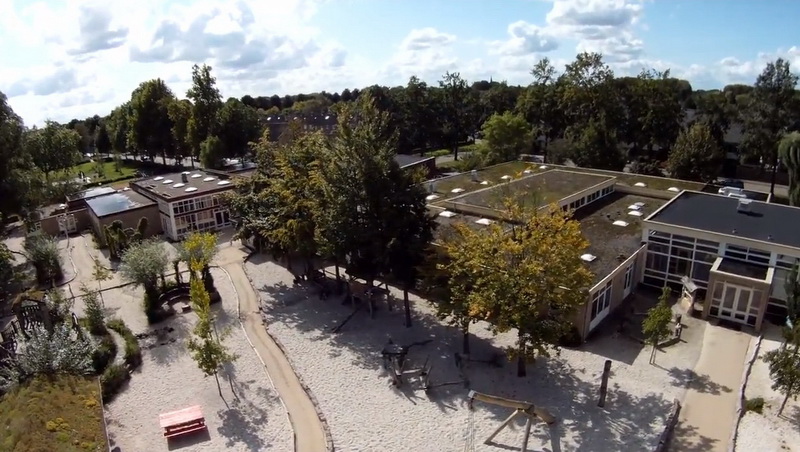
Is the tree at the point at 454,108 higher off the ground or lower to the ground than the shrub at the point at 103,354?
higher

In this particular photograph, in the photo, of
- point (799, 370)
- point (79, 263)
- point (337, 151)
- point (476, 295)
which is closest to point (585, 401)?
point (476, 295)

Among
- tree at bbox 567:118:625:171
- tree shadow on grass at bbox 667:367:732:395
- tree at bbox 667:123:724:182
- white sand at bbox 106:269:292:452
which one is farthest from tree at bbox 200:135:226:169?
tree shadow on grass at bbox 667:367:732:395

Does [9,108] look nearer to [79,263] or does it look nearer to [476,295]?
[79,263]


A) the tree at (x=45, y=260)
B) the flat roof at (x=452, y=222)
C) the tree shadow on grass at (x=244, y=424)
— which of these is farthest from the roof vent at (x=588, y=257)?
the tree at (x=45, y=260)

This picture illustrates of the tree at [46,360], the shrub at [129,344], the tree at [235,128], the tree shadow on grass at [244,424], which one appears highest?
the tree at [235,128]

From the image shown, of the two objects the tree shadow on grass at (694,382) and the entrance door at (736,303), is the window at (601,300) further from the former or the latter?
the entrance door at (736,303)

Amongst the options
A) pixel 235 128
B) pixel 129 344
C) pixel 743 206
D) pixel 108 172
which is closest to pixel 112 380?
pixel 129 344
